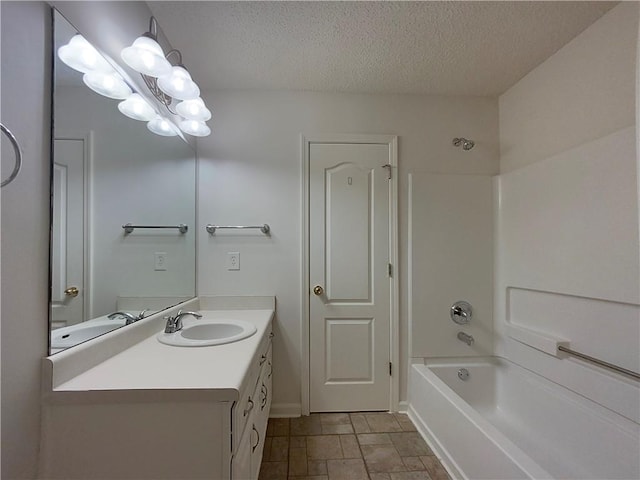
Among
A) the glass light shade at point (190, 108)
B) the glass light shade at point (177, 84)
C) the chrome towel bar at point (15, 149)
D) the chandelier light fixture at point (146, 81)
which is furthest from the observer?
the glass light shade at point (190, 108)

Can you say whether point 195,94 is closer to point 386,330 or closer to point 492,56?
point 492,56

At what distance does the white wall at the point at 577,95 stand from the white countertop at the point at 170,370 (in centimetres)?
208

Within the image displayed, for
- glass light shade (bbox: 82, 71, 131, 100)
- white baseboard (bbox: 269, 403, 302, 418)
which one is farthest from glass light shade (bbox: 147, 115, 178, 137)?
white baseboard (bbox: 269, 403, 302, 418)

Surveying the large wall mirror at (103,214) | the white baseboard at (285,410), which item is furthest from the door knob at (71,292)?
the white baseboard at (285,410)

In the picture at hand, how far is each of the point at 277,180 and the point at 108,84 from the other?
1.09m

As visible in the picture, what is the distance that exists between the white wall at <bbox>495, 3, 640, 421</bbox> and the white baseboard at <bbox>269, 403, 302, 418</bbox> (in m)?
1.56

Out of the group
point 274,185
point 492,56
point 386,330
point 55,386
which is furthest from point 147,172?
point 492,56

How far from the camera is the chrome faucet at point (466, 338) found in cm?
200

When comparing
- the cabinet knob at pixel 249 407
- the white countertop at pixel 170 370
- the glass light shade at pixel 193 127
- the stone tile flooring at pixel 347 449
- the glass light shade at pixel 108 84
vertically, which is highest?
the glass light shade at pixel 193 127

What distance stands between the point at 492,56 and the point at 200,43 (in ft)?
5.81

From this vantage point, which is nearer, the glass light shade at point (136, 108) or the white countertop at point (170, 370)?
the white countertop at point (170, 370)

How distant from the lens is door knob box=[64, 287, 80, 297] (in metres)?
0.91

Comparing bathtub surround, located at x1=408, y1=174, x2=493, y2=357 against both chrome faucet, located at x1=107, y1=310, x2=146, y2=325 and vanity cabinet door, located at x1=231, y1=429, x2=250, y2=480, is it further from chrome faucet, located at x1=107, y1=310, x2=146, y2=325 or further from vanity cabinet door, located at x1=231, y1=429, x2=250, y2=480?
chrome faucet, located at x1=107, y1=310, x2=146, y2=325

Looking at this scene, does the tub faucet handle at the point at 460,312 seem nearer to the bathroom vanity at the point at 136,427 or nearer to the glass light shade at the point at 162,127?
the bathroom vanity at the point at 136,427
